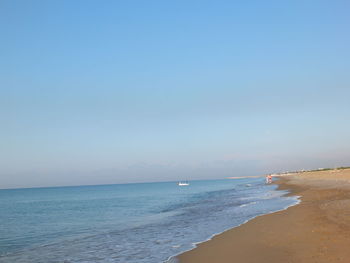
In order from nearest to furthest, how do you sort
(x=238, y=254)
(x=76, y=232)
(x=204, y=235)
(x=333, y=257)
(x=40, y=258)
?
(x=333, y=257) < (x=238, y=254) < (x=40, y=258) < (x=204, y=235) < (x=76, y=232)

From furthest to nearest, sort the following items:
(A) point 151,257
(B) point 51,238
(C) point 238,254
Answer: (B) point 51,238
(A) point 151,257
(C) point 238,254

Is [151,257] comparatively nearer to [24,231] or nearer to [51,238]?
[51,238]

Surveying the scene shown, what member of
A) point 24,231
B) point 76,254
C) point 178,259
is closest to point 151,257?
point 178,259

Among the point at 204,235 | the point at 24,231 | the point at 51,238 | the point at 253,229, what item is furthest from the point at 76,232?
the point at 253,229

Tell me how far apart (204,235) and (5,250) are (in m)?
10.3

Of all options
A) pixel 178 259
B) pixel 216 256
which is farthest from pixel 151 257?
pixel 216 256

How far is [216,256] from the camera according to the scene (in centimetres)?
1142

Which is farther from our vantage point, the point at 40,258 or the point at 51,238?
the point at 51,238

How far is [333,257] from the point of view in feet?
31.3

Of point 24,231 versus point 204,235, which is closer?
point 204,235

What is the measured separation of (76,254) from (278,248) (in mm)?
8452

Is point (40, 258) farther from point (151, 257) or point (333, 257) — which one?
point (333, 257)

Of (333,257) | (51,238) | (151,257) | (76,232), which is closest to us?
(333,257)

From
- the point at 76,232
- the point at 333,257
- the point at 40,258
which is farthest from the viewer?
the point at 76,232
